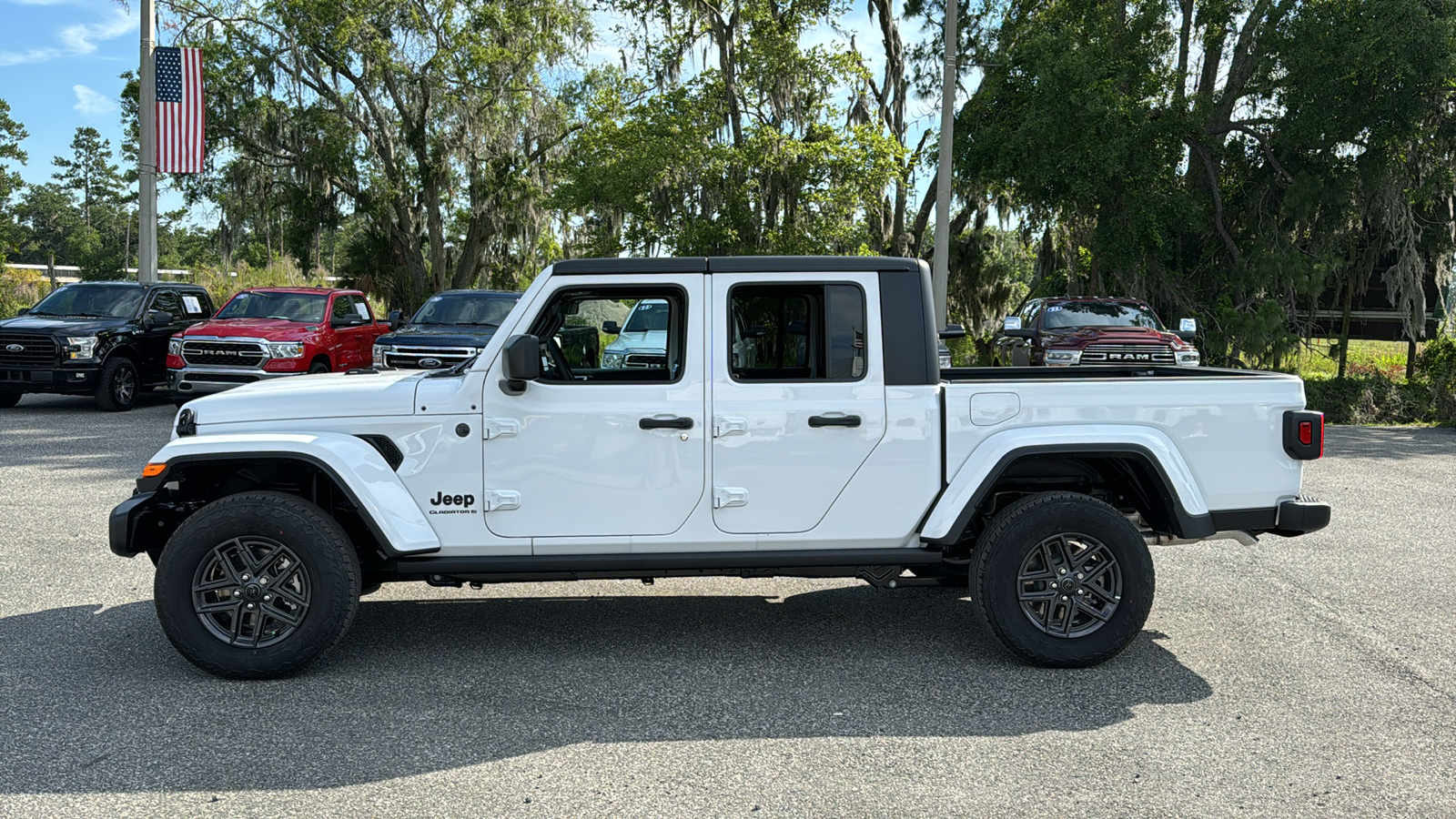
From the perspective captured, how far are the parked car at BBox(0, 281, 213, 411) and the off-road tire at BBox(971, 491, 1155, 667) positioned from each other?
1437cm

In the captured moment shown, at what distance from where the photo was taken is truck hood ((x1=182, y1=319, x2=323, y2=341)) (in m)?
14.3

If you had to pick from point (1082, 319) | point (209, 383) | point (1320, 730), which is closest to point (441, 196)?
point (209, 383)

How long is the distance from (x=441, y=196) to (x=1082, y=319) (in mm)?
21014

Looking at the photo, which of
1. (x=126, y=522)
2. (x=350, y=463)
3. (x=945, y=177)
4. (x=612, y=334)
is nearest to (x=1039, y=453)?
(x=612, y=334)

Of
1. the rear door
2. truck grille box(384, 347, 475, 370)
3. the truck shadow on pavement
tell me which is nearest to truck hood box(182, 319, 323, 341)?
truck grille box(384, 347, 475, 370)

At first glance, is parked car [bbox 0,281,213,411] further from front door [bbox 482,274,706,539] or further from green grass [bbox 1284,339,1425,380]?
green grass [bbox 1284,339,1425,380]

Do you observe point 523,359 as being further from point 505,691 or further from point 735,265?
point 505,691

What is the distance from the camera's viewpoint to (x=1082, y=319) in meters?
17.0

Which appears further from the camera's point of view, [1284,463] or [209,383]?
[209,383]

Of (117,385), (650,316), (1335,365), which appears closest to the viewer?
(650,316)

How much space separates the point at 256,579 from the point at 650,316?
2128 millimetres

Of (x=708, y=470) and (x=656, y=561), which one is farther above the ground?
(x=708, y=470)

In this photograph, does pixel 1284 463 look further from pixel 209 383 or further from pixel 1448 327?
pixel 1448 327

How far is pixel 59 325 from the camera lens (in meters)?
15.4
